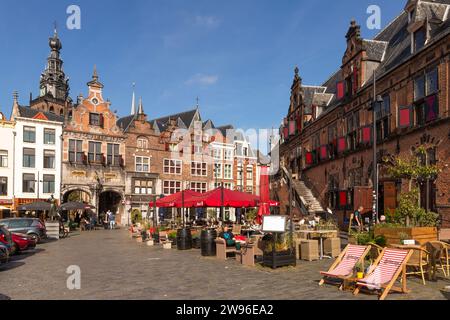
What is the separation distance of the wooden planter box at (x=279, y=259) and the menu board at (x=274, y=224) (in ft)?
2.30

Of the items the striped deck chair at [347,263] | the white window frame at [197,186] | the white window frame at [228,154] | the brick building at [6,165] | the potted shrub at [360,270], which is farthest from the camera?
the white window frame at [228,154]

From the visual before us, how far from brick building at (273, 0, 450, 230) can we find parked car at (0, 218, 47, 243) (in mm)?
13612

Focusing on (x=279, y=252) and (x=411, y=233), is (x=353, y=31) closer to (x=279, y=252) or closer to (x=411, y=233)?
(x=411, y=233)

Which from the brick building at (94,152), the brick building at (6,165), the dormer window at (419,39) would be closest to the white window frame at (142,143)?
the brick building at (94,152)

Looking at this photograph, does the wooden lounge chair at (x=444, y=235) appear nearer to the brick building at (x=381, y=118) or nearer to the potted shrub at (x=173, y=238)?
the brick building at (x=381, y=118)

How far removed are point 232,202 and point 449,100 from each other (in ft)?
32.6

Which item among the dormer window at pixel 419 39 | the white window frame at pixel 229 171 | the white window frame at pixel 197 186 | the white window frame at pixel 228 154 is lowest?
the white window frame at pixel 197 186

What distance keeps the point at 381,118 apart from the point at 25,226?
784 inches

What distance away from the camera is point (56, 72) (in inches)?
3285

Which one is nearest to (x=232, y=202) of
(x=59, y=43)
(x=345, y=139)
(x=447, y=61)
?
(x=447, y=61)

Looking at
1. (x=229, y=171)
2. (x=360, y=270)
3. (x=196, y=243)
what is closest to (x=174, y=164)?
(x=229, y=171)

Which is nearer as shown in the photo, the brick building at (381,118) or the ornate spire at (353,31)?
the brick building at (381,118)

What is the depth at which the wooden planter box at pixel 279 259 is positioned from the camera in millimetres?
11361
